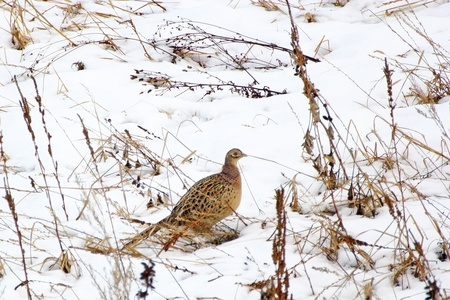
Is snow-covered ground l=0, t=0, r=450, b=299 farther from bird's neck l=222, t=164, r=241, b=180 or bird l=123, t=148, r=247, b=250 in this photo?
bird's neck l=222, t=164, r=241, b=180

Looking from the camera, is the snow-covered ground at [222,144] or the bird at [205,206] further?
the bird at [205,206]

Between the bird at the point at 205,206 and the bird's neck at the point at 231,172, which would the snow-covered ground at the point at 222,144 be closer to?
the bird at the point at 205,206

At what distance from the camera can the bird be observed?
4.56 metres

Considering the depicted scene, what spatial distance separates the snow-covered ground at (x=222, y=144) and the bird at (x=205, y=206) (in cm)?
12

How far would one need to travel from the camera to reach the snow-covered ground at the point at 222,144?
12.6 ft

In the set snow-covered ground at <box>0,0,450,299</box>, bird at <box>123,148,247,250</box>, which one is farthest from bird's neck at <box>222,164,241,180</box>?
snow-covered ground at <box>0,0,450,299</box>

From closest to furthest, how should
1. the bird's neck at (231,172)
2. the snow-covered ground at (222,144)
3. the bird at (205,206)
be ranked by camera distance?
the snow-covered ground at (222,144) → the bird at (205,206) → the bird's neck at (231,172)

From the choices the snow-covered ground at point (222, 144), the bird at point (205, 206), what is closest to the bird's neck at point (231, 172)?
the bird at point (205, 206)

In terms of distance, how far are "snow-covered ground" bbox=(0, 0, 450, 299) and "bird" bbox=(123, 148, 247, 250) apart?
12cm

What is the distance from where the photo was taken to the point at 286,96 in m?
6.46

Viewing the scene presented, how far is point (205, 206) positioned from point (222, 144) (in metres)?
1.27

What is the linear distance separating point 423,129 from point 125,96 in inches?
110

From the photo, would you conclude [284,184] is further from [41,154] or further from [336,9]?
[336,9]

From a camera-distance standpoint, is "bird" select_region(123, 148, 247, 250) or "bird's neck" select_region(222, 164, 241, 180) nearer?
"bird" select_region(123, 148, 247, 250)
